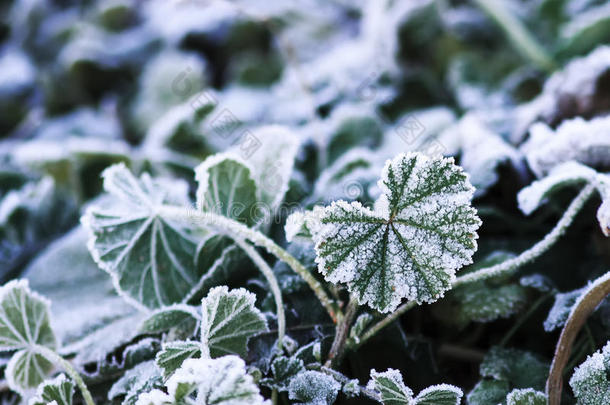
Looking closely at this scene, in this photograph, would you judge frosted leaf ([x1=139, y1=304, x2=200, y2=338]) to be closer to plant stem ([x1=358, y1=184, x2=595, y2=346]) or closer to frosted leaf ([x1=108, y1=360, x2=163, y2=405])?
frosted leaf ([x1=108, y1=360, x2=163, y2=405])

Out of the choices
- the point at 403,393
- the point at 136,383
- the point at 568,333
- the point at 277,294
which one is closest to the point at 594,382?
the point at 568,333

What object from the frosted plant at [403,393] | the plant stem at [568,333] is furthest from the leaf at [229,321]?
the plant stem at [568,333]

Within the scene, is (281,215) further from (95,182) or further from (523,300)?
(95,182)

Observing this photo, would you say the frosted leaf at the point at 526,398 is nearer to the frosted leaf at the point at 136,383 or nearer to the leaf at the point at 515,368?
the leaf at the point at 515,368

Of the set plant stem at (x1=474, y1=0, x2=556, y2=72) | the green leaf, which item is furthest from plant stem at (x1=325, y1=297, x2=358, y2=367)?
plant stem at (x1=474, y1=0, x2=556, y2=72)

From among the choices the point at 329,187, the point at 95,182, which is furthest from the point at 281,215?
the point at 95,182

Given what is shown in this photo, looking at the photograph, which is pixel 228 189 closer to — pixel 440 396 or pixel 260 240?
pixel 260 240
